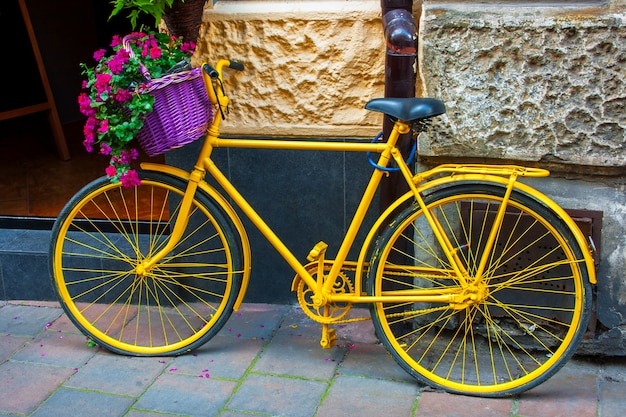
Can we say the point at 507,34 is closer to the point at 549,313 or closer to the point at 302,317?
the point at 549,313

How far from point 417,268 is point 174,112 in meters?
1.20

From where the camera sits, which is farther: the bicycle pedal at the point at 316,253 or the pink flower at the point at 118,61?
the bicycle pedal at the point at 316,253

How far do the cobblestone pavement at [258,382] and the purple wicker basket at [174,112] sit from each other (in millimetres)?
1017

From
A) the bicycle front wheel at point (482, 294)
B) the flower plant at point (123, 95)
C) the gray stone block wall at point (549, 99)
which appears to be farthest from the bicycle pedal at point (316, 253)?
the flower plant at point (123, 95)

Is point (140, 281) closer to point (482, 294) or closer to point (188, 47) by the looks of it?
point (188, 47)

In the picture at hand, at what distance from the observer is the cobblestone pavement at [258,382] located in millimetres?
3146

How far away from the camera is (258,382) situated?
3352mm

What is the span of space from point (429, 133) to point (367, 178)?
453 mm

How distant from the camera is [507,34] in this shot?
10.6ft

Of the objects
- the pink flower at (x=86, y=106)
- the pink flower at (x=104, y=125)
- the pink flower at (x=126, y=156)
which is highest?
the pink flower at (x=86, y=106)

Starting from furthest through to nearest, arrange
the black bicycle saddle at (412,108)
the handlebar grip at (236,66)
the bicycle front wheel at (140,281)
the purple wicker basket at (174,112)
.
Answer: the bicycle front wheel at (140,281)
the handlebar grip at (236,66)
the purple wicker basket at (174,112)
the black bicycle saddle at (412,108)

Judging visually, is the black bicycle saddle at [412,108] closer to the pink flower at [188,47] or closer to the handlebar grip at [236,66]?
the handlebar grip at [236,66]

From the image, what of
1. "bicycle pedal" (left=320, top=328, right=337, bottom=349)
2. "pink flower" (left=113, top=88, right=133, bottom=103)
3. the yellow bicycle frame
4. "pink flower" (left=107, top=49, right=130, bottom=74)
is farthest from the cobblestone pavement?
"pink flower" (left=107, top=49, right=130, bottom=74)

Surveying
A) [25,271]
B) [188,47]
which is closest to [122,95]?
[188,47]
